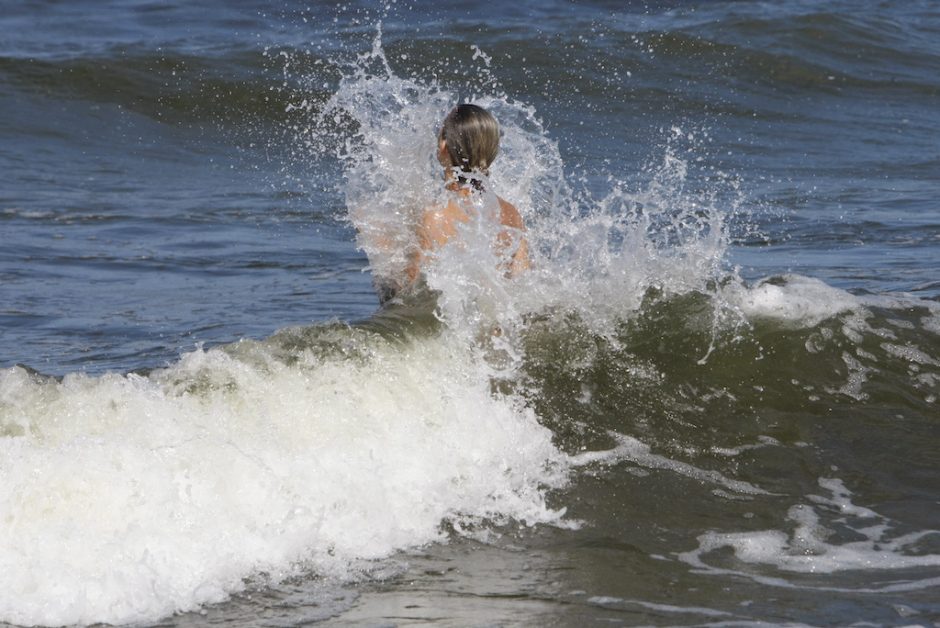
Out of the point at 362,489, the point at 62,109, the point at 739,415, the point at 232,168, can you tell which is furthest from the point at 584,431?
the point at 62,109

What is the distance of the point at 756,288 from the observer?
7.12 metres

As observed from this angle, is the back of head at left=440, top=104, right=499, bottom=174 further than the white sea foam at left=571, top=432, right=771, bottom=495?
Yes

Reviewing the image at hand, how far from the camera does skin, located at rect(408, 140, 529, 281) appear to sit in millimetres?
6102

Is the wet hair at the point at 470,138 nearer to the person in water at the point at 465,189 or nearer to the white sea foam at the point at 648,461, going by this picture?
the person in water at the point at 465,189

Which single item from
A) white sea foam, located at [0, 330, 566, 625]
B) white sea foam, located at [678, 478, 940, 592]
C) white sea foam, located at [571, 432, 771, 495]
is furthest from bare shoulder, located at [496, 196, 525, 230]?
white sea foam, located at [678, 478, 940, 592]

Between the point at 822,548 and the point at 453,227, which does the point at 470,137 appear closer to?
the point at 453,227

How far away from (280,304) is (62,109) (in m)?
8.35

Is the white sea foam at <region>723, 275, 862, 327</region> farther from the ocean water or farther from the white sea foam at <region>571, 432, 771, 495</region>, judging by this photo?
the white sea foam at <region>571, 432, 771, 495</region>

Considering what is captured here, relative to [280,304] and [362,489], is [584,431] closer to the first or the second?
[362,489]

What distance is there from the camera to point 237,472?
487cm

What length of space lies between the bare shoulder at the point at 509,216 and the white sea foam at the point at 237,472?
2.21 ft

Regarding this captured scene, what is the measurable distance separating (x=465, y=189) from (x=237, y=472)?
69.7 inches

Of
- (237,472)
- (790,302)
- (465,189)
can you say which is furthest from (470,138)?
(790,302)

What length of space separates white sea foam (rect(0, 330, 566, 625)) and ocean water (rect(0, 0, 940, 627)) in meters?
0.01
